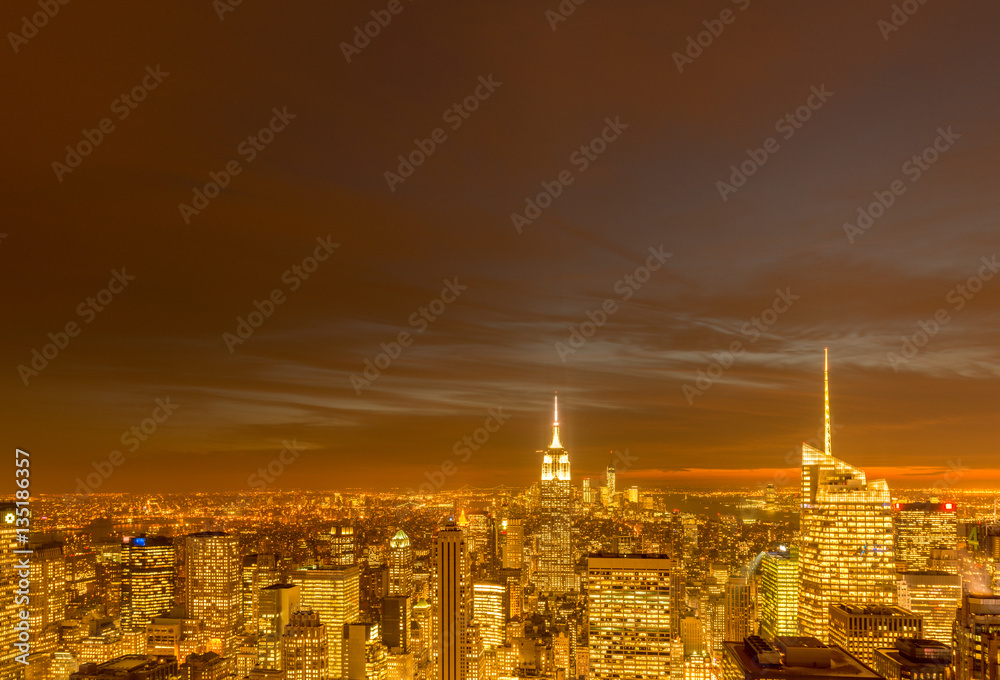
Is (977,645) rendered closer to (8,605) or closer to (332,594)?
(8,605)

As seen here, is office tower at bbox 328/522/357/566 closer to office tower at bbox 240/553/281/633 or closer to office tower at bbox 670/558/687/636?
office tower at bbox 240/553/281/633

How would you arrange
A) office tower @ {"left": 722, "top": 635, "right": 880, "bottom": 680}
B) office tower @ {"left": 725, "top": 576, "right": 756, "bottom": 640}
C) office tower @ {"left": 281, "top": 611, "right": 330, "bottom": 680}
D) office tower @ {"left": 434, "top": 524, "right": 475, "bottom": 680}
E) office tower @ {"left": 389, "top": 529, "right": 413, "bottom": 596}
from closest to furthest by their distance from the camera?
office tower @ {"left": 722, "top": 635, "right": 880, "bottom": 680}
office tower @ {"left": 281, "top": 611, "right": 330, "bottom": 680}
office tower @ {"left": 434, "top": 524, "right": 475, "bottom": 680}
office tower @ {"left": 725, "top": 576, "right": 756, "bottom": 640}
office tower @ {"left": 389, "top": 529, "right": 413, "bottom": 596}

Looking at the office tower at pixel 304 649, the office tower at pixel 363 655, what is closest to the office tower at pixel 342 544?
the office tower at pixel 363 655

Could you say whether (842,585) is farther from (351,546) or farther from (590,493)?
(351,546)

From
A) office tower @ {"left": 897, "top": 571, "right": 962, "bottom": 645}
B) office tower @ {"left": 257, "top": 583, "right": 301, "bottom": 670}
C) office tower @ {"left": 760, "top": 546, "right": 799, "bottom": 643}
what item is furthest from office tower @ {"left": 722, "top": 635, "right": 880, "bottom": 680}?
office tower @ {"left": 257, "top": 583, "right": 301, "bottom": 670}

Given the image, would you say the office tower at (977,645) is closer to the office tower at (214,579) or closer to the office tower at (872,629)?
the office tower at (872,629)

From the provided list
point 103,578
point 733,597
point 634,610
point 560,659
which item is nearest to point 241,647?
point 103,578
